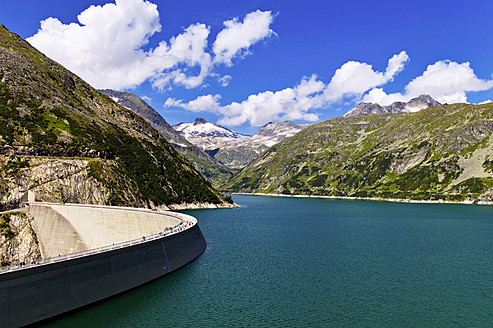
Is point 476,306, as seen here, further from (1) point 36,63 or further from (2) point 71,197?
(1) point 36,63

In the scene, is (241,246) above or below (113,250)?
below

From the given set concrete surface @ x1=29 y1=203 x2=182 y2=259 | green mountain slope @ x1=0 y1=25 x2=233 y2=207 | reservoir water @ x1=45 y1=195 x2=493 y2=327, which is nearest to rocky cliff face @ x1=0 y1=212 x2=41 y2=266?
concrete surface @ x1=29 y1=203 x2=182 y2=259

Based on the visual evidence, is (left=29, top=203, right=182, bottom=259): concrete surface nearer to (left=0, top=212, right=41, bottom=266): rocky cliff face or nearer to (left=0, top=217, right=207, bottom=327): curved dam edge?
(left=0, top=212, right=41, bottom=266): rocky cliff face

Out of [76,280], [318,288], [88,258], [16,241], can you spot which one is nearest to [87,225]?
[16,241]

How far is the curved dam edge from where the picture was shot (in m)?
38.0

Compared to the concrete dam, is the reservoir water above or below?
below

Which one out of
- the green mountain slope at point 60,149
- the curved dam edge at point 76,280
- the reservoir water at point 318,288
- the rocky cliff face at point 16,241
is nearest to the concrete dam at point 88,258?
the curved dam edge at point 76,280

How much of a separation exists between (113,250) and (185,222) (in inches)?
1413

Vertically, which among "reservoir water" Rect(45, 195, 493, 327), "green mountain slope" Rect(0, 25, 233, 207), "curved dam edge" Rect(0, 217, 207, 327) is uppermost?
"green mountain slope" Rect(0, 25, 233, 207)

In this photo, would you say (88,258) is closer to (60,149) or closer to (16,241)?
Result: (16,241)

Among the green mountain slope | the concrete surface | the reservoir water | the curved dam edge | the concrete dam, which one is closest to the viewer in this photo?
the curved dam edge

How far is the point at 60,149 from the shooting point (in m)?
134

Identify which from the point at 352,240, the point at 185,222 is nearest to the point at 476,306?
the point at 352,240

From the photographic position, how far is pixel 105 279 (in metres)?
49.5
